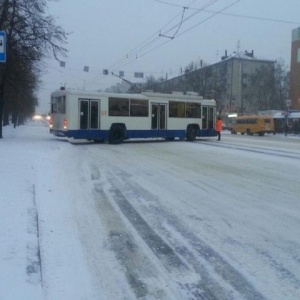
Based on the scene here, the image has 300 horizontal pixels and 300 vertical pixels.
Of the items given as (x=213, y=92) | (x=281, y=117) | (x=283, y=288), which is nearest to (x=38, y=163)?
(x=283, y=288)

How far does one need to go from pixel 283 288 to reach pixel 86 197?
5.25m

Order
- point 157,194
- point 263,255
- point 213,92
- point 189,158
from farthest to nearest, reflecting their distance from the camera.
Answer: point 213,92
point 189,158
point 157,194
point 263,255

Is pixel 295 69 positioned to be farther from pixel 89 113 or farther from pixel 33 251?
pixel 33 251

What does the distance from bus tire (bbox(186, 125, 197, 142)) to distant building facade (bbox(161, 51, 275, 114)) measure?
44075 millimetres

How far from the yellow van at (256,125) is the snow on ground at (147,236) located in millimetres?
41505

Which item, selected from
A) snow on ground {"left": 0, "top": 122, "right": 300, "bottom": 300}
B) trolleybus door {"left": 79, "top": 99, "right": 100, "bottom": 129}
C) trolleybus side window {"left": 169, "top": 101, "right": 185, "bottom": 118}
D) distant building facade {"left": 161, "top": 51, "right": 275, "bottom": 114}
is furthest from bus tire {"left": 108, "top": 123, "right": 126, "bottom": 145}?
distant building facade {"left": 161, "top": 51, "right": 275, "bottom": 114}

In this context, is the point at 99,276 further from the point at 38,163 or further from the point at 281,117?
the point at 281,117

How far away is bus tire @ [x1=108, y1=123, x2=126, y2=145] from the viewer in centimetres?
2564

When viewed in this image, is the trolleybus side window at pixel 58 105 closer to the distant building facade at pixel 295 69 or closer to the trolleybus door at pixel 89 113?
the trolleybus door at pixel 89 113

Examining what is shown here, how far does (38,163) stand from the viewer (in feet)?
46.3

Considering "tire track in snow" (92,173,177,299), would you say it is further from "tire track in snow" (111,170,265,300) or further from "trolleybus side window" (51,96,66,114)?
"trolleybus side window" (51,96,66,114)

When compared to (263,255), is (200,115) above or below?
above

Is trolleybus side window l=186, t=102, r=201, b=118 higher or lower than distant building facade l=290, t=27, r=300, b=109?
lower

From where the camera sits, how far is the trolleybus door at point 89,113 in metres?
24.5
